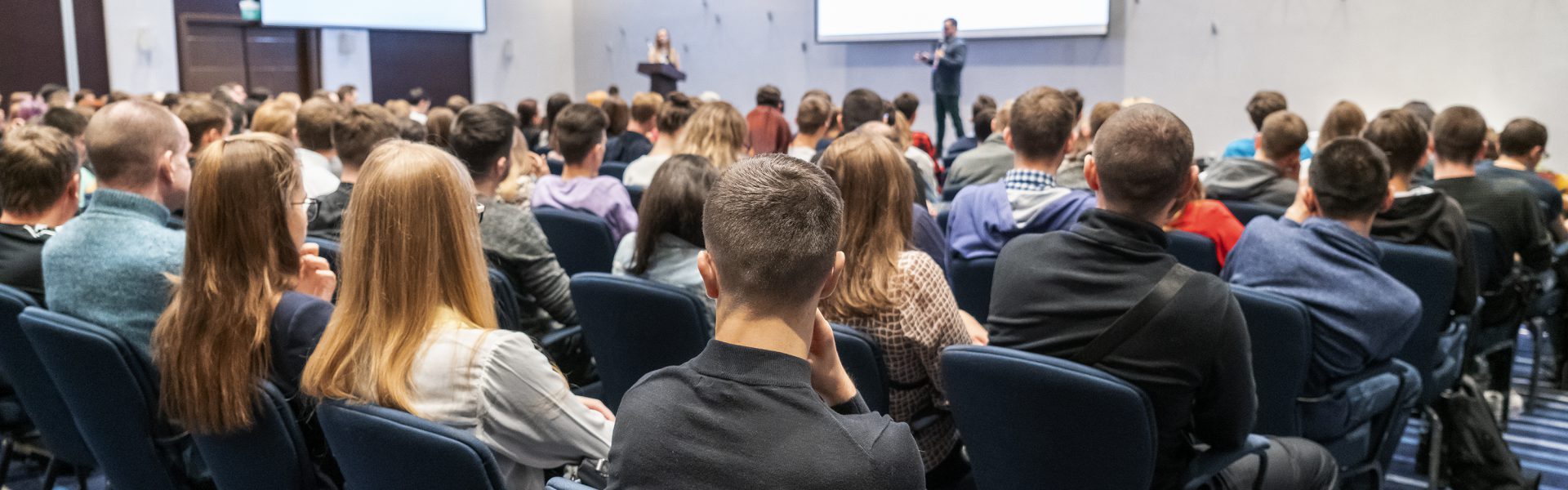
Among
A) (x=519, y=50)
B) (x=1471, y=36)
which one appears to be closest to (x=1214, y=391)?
(x=1471, y=36)

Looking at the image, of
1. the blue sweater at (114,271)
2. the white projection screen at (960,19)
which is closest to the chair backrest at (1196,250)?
the blue sweater at (114,271)

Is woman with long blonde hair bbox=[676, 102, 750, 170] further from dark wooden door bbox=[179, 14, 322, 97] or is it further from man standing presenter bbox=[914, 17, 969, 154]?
dark wooden door bbox=[179, 14, 322, 97]

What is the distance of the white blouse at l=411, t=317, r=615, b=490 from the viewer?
1745mm

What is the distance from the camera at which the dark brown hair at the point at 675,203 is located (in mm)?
2871

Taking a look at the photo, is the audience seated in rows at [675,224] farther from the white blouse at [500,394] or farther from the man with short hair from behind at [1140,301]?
the white blouse at [500,394]

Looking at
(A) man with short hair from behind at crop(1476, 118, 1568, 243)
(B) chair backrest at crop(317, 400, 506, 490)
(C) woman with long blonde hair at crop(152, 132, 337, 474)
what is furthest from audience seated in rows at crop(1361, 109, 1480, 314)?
(C) woman with long blonde hair at crop(152, 132, 337, 474)

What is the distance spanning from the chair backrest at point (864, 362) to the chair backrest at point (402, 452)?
875 millimetres

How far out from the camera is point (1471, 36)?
8.51 metres

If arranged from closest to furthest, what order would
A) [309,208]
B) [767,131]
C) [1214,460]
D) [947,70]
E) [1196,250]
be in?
[1214,460], [309,208], [1196,250], [767,131], [947,70]

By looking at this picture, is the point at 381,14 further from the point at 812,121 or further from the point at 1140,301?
the point at 1140,301

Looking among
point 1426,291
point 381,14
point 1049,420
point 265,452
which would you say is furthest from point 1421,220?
point 381,14

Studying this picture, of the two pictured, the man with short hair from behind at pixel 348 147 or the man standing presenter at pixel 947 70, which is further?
the man standing presenter at pixel 947 70

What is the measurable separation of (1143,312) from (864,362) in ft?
1.88

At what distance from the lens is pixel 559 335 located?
3.24 m
